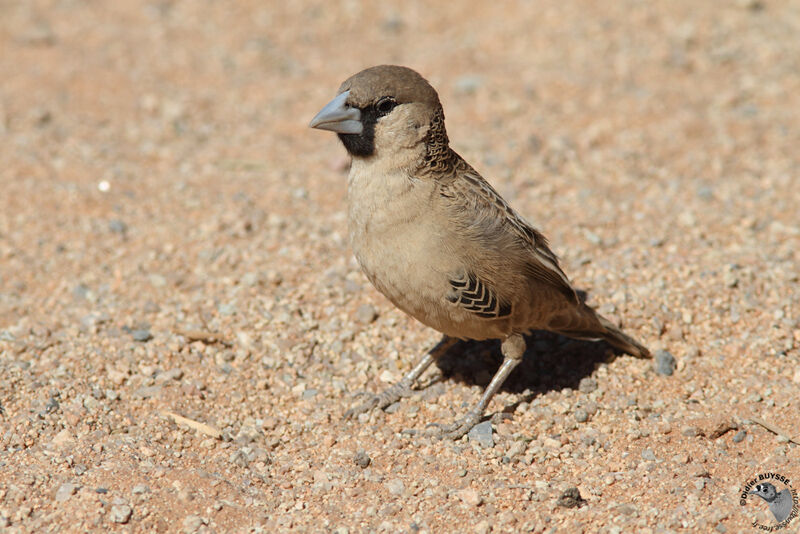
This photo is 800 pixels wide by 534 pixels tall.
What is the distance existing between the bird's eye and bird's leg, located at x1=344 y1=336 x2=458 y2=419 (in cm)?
163

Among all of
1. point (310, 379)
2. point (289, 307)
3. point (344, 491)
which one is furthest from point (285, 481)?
point (289, 307)

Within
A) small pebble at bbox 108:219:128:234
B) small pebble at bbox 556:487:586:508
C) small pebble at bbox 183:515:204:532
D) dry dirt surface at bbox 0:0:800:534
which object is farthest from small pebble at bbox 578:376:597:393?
small pebble at bbox 108:219:128:234

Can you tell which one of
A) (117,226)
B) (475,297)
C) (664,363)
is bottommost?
(664,363)

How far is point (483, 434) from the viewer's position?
4867 mm

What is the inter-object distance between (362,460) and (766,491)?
2075 mm

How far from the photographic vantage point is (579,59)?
918cm

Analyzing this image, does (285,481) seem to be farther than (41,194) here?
No

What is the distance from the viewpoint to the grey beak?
14.3 ft

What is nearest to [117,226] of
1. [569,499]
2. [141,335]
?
[141,335]

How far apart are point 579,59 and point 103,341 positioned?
19.9 ft

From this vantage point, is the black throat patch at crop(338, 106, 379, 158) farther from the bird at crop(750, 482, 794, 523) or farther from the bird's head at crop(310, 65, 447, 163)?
the bird at crop(750, 482, 794, 523)

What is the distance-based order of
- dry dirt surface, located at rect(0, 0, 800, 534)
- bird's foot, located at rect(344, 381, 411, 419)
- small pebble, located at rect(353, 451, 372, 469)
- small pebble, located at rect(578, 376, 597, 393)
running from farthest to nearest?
1. small pebble, located at rect(578, 376, 597, 393)
2. bird's foot, located at rect(344, 381, 411, 419)
3. small pebble, located at rect(353, 451, 372, 469)
4. dry dirt surface, located at rect(0, 0, 800, 534)

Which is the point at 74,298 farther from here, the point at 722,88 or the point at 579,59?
the point at 722,88

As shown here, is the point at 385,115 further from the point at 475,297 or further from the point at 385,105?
the point at 475,297
